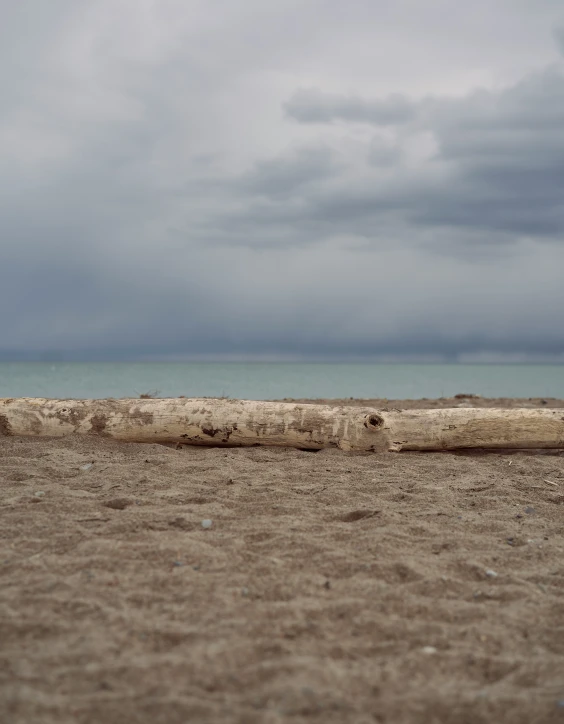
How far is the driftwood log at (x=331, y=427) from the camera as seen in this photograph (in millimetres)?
6930

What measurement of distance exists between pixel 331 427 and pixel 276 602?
4.03 meters

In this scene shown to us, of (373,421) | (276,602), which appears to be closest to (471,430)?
(373,421)

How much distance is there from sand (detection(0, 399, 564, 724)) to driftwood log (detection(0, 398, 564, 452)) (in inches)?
60.7

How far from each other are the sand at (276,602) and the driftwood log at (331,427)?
60.7 inches

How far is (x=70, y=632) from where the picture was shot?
8.80 feet

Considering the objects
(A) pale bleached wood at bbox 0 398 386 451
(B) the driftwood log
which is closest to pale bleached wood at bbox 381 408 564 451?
(B) the driftwood log

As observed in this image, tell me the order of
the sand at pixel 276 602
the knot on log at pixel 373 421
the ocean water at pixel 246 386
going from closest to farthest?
the sand at pixel 276 602, the knot on log at pixel 373 421, the ocean water at pixel 246 386

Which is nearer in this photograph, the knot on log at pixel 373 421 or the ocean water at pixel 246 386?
the knot on log at pixel 373 421


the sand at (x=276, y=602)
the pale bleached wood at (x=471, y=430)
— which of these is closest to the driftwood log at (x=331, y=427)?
the pale bleached wood at (x=471, y=430)

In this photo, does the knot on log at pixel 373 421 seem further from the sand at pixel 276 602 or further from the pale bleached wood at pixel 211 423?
the sand at pixel 276 602

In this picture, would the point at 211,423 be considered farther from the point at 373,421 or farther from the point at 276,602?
the point at 276,602

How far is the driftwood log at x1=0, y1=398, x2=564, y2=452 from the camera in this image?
693 centimetres

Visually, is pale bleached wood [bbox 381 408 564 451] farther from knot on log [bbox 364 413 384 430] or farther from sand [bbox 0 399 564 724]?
sand [bbox 0 399 564 724]

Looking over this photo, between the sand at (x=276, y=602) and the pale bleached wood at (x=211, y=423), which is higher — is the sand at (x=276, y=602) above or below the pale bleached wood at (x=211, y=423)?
below
